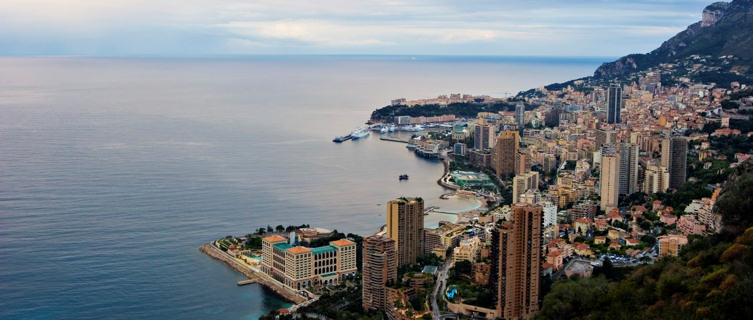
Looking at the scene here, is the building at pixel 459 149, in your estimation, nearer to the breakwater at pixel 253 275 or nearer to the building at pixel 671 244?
the breakwater at pixel 253 275

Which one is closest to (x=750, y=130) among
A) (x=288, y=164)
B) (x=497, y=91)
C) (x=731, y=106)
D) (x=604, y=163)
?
(x=731, y=106)

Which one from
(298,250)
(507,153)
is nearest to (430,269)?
(298,250)

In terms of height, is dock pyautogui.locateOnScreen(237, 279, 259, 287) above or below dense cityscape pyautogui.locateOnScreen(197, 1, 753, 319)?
below

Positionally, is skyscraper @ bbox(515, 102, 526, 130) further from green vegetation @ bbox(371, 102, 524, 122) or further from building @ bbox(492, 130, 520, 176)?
building @ bbox(492, 130, 520, 176)

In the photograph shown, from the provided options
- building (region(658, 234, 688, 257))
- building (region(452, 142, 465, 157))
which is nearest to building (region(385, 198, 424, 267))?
building (region(658, 234, 688, 257))

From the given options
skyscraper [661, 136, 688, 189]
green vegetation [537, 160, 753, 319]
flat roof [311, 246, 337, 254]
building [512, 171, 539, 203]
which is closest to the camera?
green vegetation [537, 160, 753, 319]

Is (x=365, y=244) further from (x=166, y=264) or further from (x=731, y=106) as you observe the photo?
(x=731, y=106)

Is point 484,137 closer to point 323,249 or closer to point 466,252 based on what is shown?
point 466,252

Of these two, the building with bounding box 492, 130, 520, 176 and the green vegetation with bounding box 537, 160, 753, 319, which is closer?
the green vegetation with bounding box 537, 160, 753, 319
